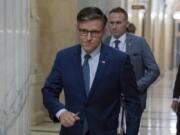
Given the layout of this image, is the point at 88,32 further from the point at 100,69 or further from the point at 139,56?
the point at 139,56

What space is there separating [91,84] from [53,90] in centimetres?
24

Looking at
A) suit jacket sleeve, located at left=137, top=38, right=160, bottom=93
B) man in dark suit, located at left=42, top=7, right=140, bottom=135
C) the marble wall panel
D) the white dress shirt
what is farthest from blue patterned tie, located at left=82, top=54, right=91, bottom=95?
the white dress shirt

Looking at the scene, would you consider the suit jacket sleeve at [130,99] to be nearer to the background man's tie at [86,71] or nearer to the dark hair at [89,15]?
the background man's tie at [86,71]

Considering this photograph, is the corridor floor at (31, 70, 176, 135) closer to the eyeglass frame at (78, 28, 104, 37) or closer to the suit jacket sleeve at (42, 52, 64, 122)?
the suit jacket sleeve at (42, 52, 64, 122)

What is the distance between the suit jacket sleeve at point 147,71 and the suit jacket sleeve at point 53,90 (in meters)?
1.90

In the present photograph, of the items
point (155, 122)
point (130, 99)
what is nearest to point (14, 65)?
point (130, 99)

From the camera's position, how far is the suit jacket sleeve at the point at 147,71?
5066 mm

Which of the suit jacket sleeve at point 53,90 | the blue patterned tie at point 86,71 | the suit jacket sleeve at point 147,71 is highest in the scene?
the blue patterned tie at point 86,71

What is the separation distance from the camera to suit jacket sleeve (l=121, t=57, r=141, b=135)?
320 centimetres

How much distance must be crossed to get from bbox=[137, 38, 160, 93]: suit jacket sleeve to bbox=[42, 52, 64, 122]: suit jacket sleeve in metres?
1.90

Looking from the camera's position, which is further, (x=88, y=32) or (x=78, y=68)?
(x=78, y=68)

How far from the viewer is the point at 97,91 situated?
123 inches

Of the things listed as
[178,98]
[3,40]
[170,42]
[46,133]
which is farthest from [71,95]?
[170,42]

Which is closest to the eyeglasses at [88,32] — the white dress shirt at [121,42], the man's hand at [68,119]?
the man's hand at [68,119]
